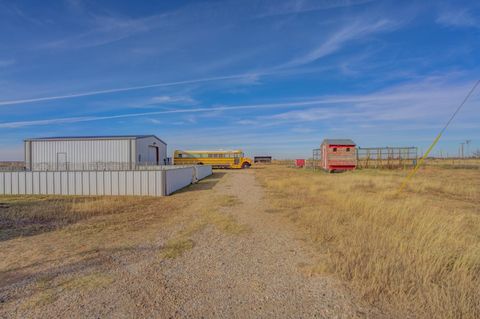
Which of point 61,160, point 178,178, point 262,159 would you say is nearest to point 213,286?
point 178,178

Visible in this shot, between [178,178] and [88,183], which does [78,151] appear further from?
[178,178]

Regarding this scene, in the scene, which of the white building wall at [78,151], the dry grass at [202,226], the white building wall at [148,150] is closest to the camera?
the dry grass at [202,226]

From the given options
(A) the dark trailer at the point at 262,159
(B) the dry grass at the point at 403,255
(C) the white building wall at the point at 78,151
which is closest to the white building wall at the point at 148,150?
(C) the white building wall at the point at 78,151

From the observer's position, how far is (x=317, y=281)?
4203 millimetres

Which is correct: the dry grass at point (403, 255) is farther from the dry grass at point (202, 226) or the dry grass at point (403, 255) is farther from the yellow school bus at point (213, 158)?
the yellow school bus at point (213, 158)

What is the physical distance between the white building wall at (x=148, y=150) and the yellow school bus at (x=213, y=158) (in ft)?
20.0

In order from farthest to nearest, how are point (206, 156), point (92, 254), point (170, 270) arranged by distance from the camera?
1. point (206, 156)
2. point (92, 254)
3. point (170, 270)

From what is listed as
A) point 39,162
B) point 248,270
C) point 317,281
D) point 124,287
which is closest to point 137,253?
point 124,287

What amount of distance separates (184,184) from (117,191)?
521 centimetres

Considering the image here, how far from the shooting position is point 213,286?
13.3ft

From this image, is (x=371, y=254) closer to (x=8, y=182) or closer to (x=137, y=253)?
(x=137, y=253)

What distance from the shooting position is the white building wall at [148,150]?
28.3m

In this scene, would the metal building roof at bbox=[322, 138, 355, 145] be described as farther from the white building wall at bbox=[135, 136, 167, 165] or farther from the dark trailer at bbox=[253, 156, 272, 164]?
the dark trailer at bbox=[253, 156, 272, 164]

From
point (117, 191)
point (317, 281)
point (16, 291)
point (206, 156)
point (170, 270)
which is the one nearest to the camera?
point (16, 291)
